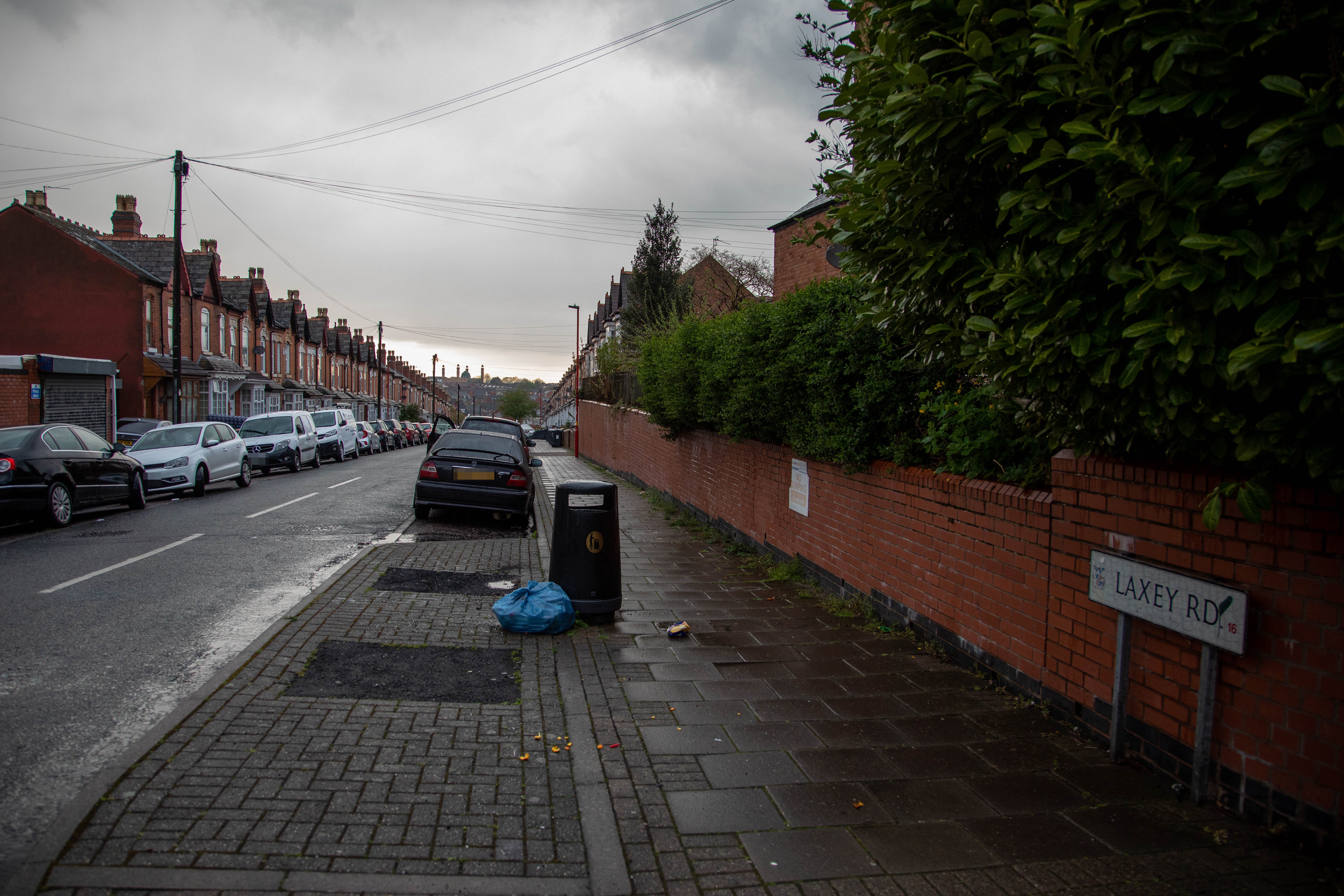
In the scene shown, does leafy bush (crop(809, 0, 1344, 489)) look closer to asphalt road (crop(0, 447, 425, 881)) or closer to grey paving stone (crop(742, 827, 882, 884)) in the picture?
grey paving stone (crop(742, 827, 882, 884))

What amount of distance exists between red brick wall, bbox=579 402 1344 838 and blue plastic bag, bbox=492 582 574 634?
2493 mm

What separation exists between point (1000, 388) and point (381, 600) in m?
5.46

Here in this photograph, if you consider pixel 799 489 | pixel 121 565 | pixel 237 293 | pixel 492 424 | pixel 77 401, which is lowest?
pixel 121 565

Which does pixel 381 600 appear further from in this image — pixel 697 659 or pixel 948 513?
pixel 948 513

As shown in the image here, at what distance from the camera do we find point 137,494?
1374 centimetres

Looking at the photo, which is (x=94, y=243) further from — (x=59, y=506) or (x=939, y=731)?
(x=939, y=731)

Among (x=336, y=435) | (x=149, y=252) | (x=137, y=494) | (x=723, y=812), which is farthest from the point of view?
(x=149, y=252)

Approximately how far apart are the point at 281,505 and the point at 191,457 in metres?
2.99

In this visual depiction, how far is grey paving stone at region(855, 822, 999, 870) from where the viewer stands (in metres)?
2.99

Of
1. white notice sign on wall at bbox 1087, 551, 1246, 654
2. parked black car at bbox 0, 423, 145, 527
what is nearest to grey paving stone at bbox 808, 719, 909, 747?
white notice sign on wall at bbox 1087, 551, 1246, 654

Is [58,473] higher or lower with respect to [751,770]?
higher

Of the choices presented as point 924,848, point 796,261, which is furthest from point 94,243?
point 924,848

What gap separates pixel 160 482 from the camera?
15.6 metres

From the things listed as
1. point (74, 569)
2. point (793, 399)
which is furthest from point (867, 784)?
point (74, 569)
